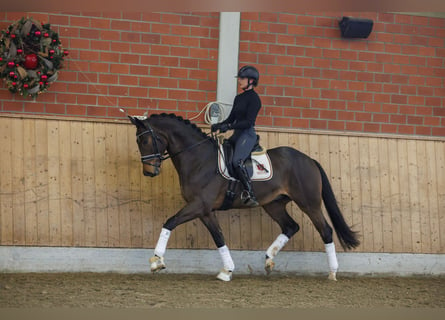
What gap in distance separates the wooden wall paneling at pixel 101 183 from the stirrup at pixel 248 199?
1726 millimetres

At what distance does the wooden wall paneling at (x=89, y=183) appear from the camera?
6094 mm

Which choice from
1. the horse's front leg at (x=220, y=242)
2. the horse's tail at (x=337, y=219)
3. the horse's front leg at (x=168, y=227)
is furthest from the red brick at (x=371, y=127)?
the horse's front leg at (x=168, y=227)

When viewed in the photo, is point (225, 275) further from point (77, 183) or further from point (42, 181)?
point (42, 181)

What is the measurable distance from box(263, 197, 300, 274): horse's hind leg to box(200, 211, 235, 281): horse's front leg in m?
0.51

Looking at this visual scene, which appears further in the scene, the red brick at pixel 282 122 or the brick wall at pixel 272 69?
the red brick at pixel 282 122

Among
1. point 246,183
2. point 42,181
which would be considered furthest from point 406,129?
point 42,181

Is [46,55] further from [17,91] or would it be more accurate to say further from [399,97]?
[399,97]

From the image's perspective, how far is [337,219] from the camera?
6.03 metres

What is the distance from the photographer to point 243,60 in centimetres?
661

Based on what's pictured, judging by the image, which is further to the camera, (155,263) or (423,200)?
(423,200)

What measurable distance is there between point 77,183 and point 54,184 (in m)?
0.27

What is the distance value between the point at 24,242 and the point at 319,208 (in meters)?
3.47

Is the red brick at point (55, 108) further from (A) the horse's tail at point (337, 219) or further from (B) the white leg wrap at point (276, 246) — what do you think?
(A) the horse's tail at point (337, 219)

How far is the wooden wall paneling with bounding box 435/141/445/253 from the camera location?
6855 millimetres
